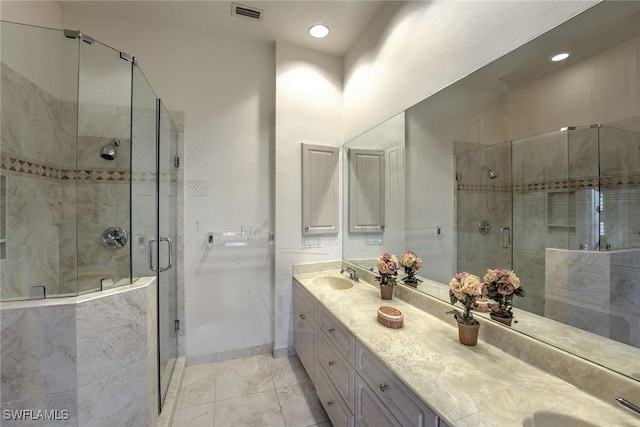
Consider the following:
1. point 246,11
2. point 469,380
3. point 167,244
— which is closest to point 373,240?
point 469,380

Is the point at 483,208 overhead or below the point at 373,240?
overhead

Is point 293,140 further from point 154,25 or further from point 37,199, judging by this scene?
point 37,199

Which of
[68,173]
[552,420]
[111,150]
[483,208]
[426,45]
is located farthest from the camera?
[111,150]

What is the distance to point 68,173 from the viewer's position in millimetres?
1655

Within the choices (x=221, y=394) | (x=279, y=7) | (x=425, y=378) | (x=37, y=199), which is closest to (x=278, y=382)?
(x=221, y=394)

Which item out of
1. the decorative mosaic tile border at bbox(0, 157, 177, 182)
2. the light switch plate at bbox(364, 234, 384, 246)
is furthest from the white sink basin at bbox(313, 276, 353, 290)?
the decorative mosaic tile border at bbox(0, 157, 177, 182)

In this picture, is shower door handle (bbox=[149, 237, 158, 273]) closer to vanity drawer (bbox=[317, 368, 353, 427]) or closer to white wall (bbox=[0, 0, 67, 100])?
white wall (bbox=[0, 0, 67, 100])

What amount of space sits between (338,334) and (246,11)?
8.06 ft

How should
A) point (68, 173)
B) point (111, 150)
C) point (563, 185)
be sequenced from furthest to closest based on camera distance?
point (111, 150), point (68, 173), point (563, 185)

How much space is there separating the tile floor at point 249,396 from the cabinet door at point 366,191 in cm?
141

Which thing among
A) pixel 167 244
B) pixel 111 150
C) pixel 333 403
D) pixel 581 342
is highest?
pixel 111 150

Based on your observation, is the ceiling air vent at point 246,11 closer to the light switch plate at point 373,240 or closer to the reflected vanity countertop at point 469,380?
the light switch plate at point 373,240

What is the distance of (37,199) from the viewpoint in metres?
1.56

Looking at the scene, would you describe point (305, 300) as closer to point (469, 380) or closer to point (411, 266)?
point (411, 266)
